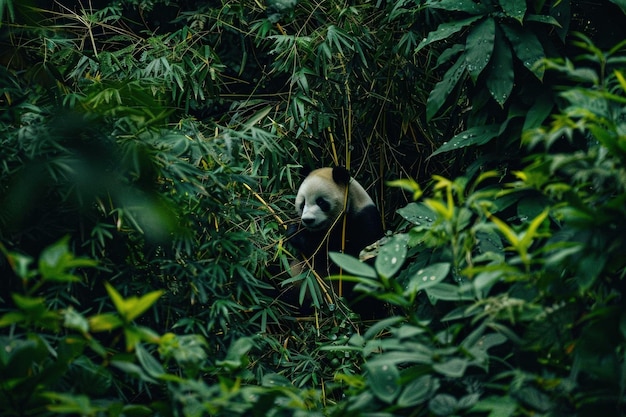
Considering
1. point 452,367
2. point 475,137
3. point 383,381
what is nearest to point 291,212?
point 475,137

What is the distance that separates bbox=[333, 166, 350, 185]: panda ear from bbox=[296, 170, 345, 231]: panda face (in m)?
0.04

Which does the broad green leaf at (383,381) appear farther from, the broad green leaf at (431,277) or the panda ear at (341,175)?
the panda ear at (341,175)

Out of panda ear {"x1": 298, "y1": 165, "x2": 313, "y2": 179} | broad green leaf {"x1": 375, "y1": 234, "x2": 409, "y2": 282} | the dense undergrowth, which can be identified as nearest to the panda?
the dense undergrowth

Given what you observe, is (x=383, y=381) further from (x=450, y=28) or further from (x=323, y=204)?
(x=323, y=204)

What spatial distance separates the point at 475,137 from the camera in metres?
2.90

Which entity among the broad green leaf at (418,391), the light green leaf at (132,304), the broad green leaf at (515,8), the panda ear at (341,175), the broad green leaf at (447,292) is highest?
the broad green leaf at (515,8)

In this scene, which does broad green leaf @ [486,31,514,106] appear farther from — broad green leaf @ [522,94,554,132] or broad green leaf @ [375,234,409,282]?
broad green leaf @ [375,234,409,282]

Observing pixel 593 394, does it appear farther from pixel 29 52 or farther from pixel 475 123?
pixel 29 52

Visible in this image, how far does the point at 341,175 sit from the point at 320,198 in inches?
6.8

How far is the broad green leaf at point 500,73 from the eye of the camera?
9.08 ft

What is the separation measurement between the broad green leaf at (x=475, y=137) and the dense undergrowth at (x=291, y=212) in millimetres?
20

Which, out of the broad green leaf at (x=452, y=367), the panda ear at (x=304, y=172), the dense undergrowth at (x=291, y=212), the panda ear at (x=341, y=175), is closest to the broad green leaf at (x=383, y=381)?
the dense undergrowth at (x=291, y=212)

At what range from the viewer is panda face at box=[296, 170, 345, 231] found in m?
3.97

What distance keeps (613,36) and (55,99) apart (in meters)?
2.11
